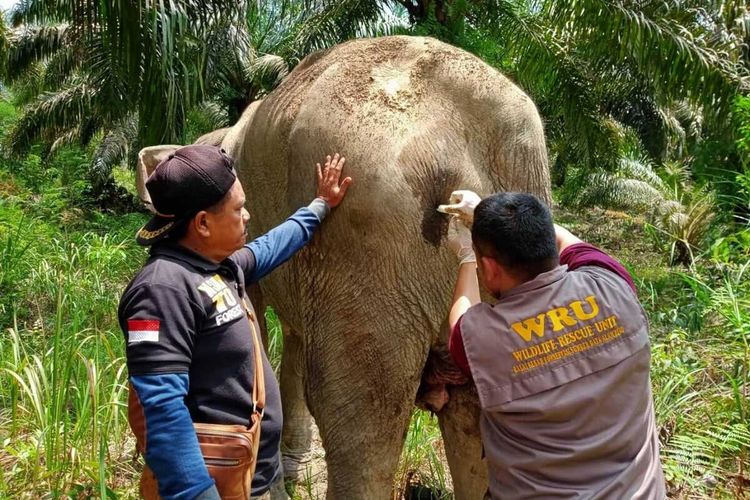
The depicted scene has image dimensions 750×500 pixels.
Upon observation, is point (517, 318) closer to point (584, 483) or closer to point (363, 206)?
point (584, 483)

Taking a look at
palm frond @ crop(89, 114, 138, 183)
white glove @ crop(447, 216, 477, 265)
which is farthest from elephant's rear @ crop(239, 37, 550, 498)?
palm frond @ crop(89, 114, 138, 183)

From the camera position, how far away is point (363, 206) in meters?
2.43

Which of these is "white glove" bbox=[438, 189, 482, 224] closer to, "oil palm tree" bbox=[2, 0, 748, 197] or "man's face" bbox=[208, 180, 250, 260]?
"man's face" bbox=[208, 180, 250, 260]

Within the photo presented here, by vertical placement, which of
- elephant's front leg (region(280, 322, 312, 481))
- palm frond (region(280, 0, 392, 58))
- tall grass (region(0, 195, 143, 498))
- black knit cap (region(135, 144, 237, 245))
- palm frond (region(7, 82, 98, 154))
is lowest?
palm frond (region(7, 82, 98, 154))

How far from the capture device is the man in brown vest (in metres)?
1.82

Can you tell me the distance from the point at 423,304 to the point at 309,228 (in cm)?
52

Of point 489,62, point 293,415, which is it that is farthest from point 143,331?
point 489,62

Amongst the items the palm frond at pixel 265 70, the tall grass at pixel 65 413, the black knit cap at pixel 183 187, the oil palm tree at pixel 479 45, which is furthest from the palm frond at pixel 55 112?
the black knit cap at pixel 183 187

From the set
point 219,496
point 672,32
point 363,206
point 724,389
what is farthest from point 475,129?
point 672,32

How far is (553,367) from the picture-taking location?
183 centimetres

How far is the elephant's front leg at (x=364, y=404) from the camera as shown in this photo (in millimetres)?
2496

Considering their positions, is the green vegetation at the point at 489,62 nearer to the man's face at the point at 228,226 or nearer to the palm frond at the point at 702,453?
the palm frond at the point at 702,453

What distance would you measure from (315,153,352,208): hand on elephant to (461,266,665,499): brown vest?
787 mm

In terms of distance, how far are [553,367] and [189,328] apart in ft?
3.29
